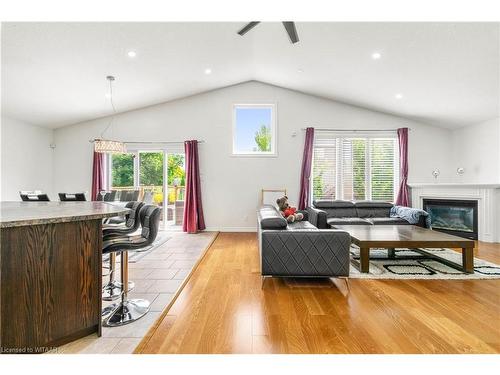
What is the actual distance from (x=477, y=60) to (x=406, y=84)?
107cm

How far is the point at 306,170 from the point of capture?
575 cm

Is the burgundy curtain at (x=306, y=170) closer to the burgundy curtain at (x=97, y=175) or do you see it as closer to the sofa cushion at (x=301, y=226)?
the sofa cushion at (x=301, y=226)

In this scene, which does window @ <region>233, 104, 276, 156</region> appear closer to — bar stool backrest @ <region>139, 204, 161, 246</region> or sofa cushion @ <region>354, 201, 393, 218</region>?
sofa cushion @ <region>354, 201, 393, 218</region>

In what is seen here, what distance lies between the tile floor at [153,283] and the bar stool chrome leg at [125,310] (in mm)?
51

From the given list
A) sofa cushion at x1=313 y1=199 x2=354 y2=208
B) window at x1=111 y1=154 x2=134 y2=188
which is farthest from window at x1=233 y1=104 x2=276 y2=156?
Result: window at x1=111 y1=154 x2=134 y2=188

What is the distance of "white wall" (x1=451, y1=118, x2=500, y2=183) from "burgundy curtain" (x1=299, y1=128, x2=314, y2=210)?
3331 mm

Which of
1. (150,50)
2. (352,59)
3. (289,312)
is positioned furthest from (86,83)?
(289,312)

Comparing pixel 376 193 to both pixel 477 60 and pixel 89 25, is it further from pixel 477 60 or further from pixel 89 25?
pixel 89 25

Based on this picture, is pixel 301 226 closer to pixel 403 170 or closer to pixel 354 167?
pixel 354 167

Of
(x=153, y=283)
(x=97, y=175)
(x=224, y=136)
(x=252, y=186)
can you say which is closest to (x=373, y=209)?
(x=252, y=186)

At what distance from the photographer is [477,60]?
3.45 meters

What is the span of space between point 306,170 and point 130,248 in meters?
4.53

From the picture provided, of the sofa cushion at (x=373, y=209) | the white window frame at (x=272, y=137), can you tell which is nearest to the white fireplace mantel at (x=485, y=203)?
the sofa cushion at (x=373, y=209)

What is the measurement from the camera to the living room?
1730 mm
